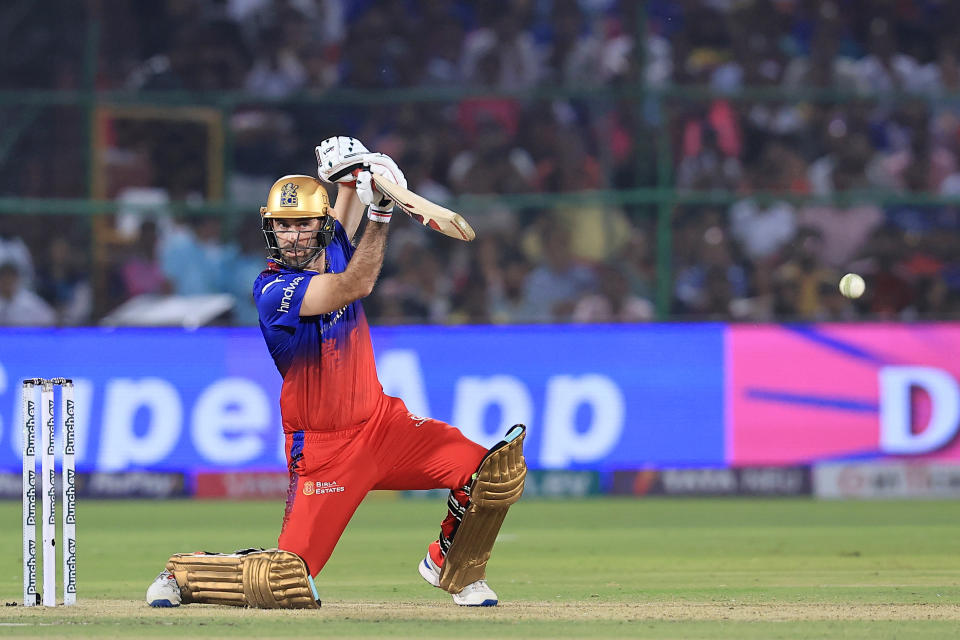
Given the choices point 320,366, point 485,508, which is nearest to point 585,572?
point 485,508

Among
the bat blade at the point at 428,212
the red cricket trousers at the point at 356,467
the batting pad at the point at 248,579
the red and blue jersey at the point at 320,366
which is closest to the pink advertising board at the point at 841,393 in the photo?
the red cricket trousers at the point at 356,467

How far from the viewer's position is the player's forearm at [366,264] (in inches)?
277

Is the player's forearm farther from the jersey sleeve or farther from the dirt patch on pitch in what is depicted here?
the dirt patch on pitch

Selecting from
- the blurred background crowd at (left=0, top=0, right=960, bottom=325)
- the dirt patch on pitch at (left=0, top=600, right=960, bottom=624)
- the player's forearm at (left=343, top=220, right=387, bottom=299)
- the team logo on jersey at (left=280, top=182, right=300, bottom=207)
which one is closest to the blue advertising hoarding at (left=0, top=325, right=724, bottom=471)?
the blurred background crowd at (left=0, top=0, right=960, bottom=325)

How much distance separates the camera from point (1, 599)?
8.03m

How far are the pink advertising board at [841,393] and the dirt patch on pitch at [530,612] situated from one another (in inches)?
260

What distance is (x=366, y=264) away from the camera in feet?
23.0

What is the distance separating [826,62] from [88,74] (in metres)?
7.94

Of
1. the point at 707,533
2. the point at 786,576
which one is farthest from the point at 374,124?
the point at 786,576

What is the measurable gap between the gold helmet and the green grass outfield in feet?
5.21

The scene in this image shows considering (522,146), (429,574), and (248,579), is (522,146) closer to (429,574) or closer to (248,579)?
(429,574)

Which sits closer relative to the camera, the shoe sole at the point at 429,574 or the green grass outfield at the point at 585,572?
the green grass outfield at the point at 585,572

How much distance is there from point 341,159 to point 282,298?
686 mm

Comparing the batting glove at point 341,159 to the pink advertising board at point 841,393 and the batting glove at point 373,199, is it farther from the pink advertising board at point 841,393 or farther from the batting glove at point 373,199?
the pink advertising board at point 841,393
